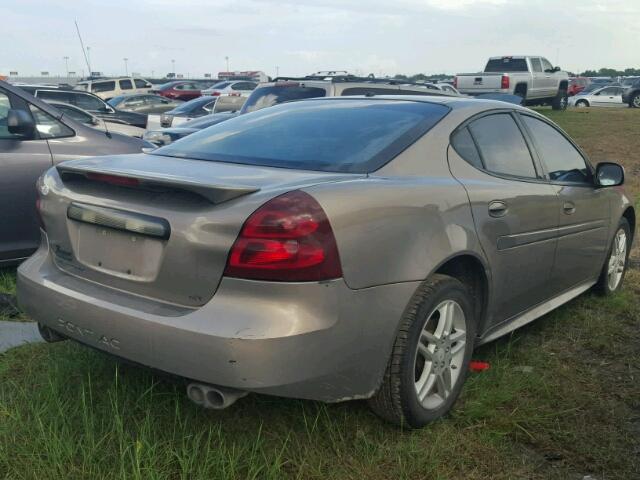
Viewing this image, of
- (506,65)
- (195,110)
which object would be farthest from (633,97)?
(195,110)

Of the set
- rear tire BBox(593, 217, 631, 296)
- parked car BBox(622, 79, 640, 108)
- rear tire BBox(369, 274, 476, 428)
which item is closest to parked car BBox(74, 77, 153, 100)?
parked car BBox(622, 79, 640, 108)

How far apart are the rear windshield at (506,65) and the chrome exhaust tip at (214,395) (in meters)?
22.2

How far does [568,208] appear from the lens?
396cm

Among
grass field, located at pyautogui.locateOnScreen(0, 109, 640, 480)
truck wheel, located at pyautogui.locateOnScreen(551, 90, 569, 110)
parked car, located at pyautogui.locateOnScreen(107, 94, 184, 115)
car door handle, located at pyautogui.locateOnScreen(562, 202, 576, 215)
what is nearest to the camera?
grass field, located at pyautogui.locateOnScreen(0, 109, 640, 480)

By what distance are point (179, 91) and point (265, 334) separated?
34552 millimetres

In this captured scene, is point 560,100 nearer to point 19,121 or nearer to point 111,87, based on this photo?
point 111,87

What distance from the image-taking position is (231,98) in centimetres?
1486

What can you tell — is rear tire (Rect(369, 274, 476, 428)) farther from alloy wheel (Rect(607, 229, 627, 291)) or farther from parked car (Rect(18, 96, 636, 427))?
alloy wheel (Rect(607, 229, 627, 291))

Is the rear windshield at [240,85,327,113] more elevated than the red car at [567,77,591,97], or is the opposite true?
the rear windshield at [240,85,327,113]

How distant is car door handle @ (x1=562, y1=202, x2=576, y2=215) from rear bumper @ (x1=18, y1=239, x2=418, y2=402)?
1683 millimetres

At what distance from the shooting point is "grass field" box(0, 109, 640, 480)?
254 centimetres

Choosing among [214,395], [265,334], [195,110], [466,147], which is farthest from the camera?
[195,110]

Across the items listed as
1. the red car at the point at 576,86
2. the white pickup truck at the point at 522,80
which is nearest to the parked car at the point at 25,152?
the white pickup truck at the point at 522,80

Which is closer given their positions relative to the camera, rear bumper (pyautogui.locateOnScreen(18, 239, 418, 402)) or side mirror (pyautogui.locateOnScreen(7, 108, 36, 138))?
rear bumper (pyautogui.locateOnScreen(18, 239, 418, 402))
